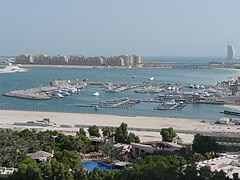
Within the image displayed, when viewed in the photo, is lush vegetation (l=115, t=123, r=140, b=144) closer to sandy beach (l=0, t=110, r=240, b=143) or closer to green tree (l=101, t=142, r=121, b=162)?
green tree (l=101, t=142, r=121, b=162)

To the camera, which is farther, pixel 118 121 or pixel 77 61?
pixel 77 61

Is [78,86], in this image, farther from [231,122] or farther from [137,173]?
[137,173]

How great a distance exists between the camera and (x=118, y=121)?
26.9 meters

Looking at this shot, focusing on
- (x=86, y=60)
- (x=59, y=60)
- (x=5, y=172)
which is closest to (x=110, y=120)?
(x=5, y=172)

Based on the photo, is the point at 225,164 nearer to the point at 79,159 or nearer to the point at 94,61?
the point at 79,159

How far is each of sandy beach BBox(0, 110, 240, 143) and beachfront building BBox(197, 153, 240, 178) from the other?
7.37m

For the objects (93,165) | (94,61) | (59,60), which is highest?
(59,60)

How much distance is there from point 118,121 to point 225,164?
46.2ft

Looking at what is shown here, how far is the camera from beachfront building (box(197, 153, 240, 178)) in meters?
12.3

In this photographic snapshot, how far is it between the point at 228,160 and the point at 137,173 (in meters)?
4.56

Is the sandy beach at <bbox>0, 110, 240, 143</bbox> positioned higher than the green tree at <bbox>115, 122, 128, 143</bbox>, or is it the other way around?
the green tree at <bbox>115, 122, 128, 143</bbox>

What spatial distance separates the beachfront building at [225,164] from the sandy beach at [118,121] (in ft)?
24.2

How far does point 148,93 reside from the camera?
46.3 metres

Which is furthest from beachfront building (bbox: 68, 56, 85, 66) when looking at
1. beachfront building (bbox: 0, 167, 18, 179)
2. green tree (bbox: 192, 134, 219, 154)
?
beachfront building (bbox: 0, 167, 18, 179)
